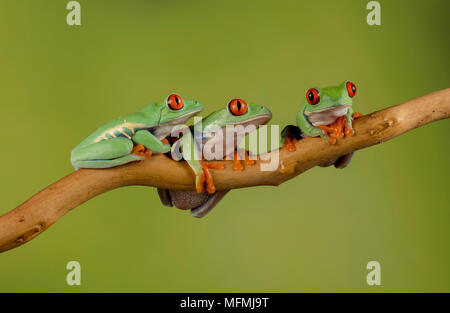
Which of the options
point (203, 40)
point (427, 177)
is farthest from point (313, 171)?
point (203, 40)

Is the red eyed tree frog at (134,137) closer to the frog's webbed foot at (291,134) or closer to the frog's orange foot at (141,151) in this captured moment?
the frog's orange foot at (141,151)

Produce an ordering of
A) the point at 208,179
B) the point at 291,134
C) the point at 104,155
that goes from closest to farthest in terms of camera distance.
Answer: the point at 104,155 < the point at 208,179 < the point at 291,134

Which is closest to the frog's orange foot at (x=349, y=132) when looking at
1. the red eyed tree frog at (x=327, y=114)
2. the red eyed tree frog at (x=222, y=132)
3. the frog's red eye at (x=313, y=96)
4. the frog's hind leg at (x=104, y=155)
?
the red eyed tree frog at (x=327, y=114)

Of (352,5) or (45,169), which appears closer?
(45,169)

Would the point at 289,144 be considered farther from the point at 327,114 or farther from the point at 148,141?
the point at 148,141

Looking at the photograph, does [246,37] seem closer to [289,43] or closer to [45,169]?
[289,43]

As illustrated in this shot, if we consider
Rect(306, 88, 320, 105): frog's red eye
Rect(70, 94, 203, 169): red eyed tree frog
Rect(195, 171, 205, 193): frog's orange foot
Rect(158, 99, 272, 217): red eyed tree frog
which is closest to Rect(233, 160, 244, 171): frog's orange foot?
Rect(158, 99, 272, 217): red eyed tree frog

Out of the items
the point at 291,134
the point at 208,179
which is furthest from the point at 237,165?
the point at 291,134
